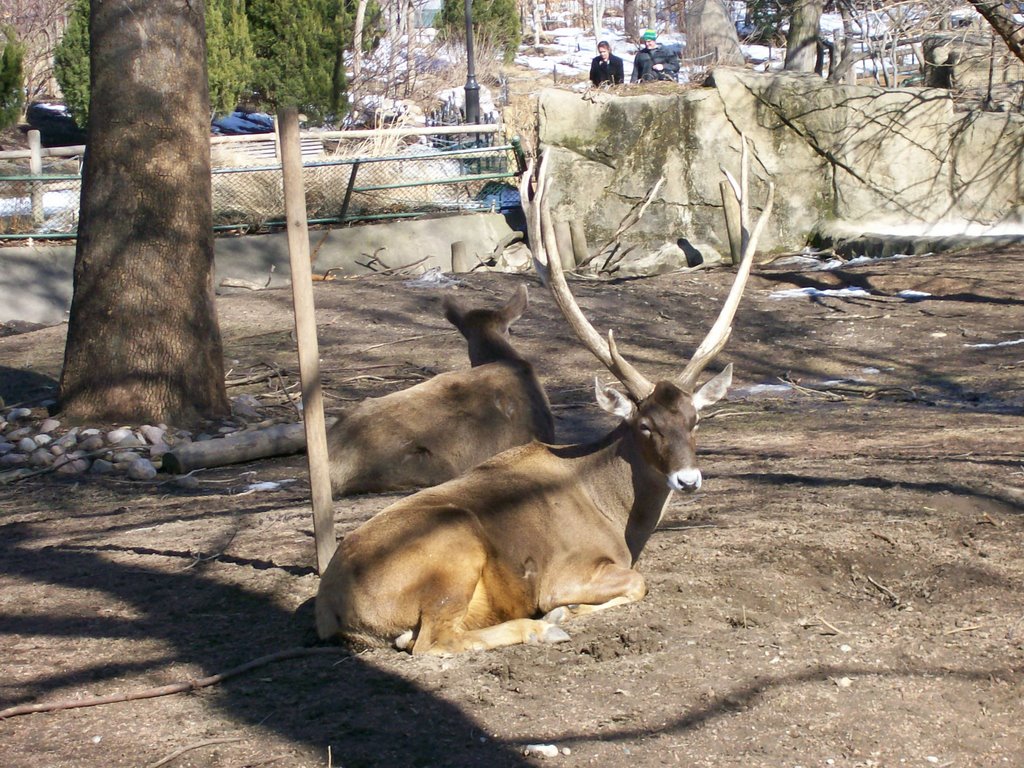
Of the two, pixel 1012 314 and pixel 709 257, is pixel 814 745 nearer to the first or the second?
pixel 1012 314

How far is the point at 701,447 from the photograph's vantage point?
840 cm

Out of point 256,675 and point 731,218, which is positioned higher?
point 731,218

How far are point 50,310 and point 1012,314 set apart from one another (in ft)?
Answer: 40.1

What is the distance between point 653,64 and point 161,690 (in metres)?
21.7

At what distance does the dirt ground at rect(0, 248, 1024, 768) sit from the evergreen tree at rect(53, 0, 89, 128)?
69.0 ft

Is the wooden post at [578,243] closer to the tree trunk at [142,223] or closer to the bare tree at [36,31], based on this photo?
the tree trunk at [142,223]

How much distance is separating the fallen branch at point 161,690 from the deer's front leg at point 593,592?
0.96 metres

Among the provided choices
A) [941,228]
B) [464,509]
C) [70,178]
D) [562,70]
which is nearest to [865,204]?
[941,228]

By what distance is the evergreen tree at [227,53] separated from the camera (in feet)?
88.0

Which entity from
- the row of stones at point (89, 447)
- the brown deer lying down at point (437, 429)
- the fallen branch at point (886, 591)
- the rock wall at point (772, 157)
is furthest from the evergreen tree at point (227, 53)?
the fallen branch at point (886, 591)

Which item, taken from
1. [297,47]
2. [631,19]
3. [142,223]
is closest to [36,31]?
[297,47]

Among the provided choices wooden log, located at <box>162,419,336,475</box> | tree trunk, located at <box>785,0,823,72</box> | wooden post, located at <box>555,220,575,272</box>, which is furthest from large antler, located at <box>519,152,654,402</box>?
tree trunk, located at <box>785,0,823,72</box>

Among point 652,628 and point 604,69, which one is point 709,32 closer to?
point 604,69

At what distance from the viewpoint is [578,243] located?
18484mm
